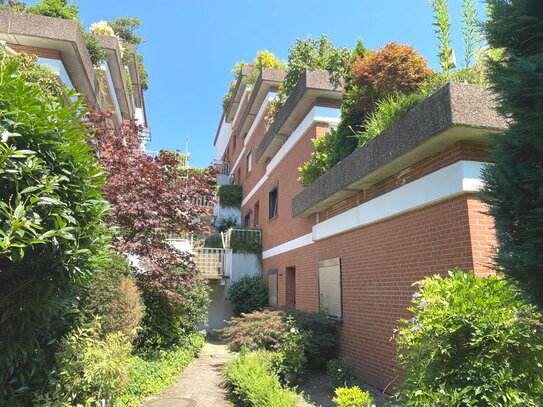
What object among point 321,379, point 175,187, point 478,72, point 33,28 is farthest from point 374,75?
point 33,28

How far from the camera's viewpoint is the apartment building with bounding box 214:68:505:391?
4695 mm

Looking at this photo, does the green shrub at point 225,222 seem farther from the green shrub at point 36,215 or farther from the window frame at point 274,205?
the green shrub at point 36,215

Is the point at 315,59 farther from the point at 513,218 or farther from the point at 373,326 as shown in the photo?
the point at 513,218

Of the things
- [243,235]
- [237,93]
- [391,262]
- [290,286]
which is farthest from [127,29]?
[391,262]

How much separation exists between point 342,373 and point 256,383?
1837 millimetres

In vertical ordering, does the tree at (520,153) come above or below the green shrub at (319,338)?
above

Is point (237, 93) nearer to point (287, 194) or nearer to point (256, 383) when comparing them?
point (287, 194)

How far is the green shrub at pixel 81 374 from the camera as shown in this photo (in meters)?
3.94

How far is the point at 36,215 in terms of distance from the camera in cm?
248

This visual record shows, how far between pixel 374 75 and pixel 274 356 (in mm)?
5564

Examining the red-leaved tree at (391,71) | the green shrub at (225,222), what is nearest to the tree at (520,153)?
the red-leaved tree at (391,71)

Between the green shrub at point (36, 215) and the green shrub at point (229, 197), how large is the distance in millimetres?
18041

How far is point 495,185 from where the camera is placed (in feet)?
8.31

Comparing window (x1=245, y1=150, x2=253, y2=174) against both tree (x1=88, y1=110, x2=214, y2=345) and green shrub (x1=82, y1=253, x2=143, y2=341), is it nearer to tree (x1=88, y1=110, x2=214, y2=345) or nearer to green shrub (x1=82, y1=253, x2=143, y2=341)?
tree (x1=88, y1=110, x2=214, y2=345)
